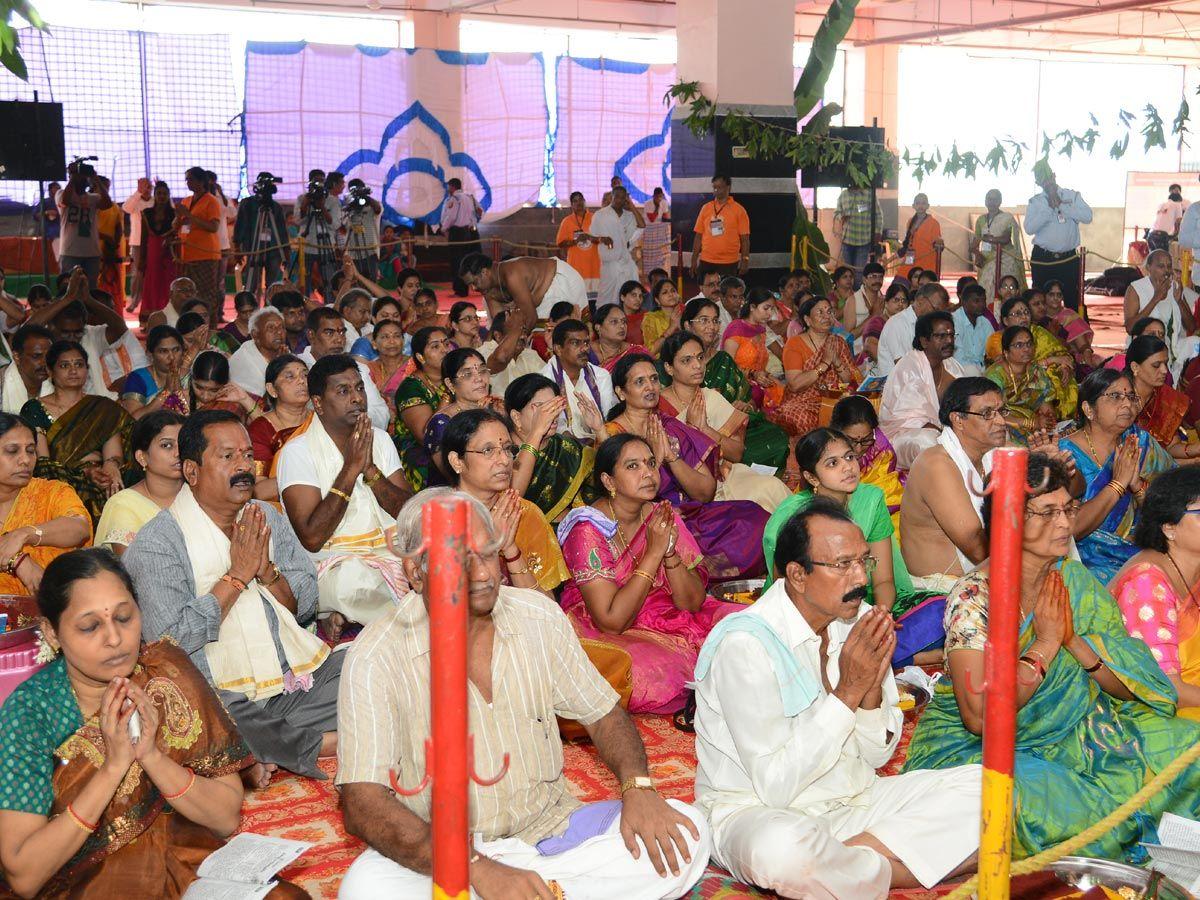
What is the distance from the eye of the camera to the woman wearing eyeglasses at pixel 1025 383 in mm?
6805

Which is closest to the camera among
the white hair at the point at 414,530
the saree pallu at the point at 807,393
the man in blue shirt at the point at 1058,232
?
the white hair at the point at 414,530

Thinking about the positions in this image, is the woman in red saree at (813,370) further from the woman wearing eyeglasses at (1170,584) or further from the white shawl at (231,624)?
the white shawl at (231,624)

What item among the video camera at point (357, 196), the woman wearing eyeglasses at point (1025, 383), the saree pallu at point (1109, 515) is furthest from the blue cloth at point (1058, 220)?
the saree pallu at point (1109, 515)

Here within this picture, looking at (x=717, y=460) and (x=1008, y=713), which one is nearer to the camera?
(x=1008, y=713)

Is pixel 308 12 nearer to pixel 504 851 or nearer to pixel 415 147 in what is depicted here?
pixel 415 147

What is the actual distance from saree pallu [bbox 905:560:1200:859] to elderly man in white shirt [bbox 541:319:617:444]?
2.66m

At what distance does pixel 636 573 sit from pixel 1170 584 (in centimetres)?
136

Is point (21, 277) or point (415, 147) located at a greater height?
point (415, 147)

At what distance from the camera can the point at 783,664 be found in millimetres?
2670

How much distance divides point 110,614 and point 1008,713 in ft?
5.08

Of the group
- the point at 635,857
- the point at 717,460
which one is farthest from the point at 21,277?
the point at 635,857

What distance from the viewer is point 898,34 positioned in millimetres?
21859

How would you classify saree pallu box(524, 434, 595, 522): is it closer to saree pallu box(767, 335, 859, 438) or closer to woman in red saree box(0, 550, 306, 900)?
saree pallu box(767, 335, 859, 438)

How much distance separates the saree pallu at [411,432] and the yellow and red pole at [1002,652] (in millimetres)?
3851
